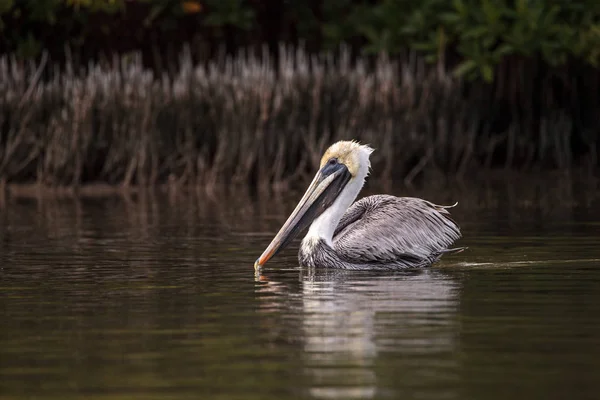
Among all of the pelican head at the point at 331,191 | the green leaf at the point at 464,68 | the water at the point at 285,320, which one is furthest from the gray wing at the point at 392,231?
the green leaf at the point at 464,68

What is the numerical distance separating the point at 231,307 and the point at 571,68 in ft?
57.7

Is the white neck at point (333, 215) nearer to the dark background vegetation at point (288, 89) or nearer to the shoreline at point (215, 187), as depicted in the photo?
the shoreline at point (215, 187)

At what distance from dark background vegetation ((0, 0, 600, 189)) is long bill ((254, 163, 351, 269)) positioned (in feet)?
33.0

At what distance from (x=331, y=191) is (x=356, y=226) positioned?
0.45m

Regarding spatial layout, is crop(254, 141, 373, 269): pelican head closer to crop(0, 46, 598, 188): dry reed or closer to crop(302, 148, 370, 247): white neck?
crop(302, 148, 370, 247): white neck

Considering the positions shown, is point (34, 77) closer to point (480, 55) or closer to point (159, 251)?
point (480, 55)

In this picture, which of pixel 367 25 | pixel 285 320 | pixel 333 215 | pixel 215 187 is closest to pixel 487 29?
pixel 367 25

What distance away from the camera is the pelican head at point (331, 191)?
37.8 ft

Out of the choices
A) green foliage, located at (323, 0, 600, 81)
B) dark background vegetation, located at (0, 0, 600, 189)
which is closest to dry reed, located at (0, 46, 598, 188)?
dark background vegetation, located at (0, 0, 600, 189)

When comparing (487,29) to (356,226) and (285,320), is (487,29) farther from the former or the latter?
(285,320)

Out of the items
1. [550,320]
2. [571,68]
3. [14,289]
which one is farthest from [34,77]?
[550,320]

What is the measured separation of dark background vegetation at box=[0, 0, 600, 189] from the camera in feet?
72.1

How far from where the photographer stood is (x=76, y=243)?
13.2m

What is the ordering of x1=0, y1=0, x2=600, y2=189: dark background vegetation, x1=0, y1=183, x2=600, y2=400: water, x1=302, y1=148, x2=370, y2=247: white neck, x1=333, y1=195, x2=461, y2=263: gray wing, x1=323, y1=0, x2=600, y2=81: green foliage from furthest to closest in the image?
1. x1=323, y1=0, x2=600, y2=81: green foliage
2. x1=0, y1=0, x2=600, y2=189: dark background vegetation
3. x1=302, y1=148, x2=370, y2=247: white neck
4. x1=333, y1=195, x2=461, y2=263: gray wing
5. x1=0, y1=183, x2=600, y2=400: water
